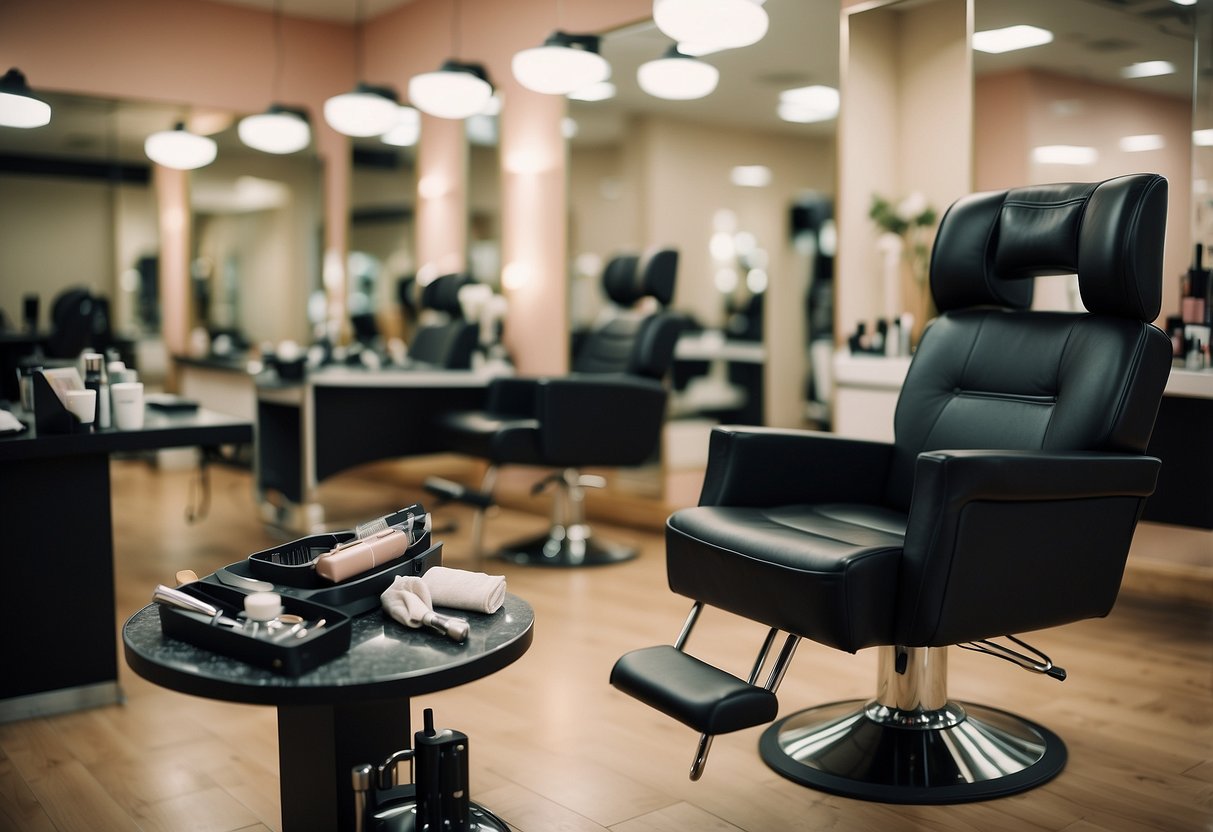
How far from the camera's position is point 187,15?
6.33m

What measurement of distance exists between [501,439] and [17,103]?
7.53 ft

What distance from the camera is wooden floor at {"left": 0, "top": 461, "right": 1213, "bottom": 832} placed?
1969mm

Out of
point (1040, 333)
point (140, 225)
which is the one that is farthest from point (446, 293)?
point (1040, 333)

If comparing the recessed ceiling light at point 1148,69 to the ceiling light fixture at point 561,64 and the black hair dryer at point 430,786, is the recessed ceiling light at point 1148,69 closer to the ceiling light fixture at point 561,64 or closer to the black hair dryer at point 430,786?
the ceiling light fixture at point 561,64

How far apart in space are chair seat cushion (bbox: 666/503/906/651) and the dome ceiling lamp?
2260 mm

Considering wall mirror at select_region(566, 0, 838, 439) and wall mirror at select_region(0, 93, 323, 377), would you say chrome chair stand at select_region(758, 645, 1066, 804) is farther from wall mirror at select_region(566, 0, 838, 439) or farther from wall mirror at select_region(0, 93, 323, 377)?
wall mirror at select_region(0, 93, 323, 377)

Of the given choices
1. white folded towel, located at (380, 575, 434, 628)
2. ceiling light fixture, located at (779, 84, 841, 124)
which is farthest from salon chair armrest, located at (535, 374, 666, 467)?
white folded towel, located at (380, 575, 434, 628)

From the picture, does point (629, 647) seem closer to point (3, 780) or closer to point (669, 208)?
point (3, 780)

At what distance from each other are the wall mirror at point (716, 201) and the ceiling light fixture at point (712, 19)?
1289mm

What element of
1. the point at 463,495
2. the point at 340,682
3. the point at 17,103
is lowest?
the point at 463,495

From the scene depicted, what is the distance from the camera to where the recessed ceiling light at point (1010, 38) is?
3545 mm

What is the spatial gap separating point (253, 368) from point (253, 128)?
1359 millimetres

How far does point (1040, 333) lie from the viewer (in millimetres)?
2256

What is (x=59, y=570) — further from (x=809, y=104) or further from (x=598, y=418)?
(x=809, y=104)
